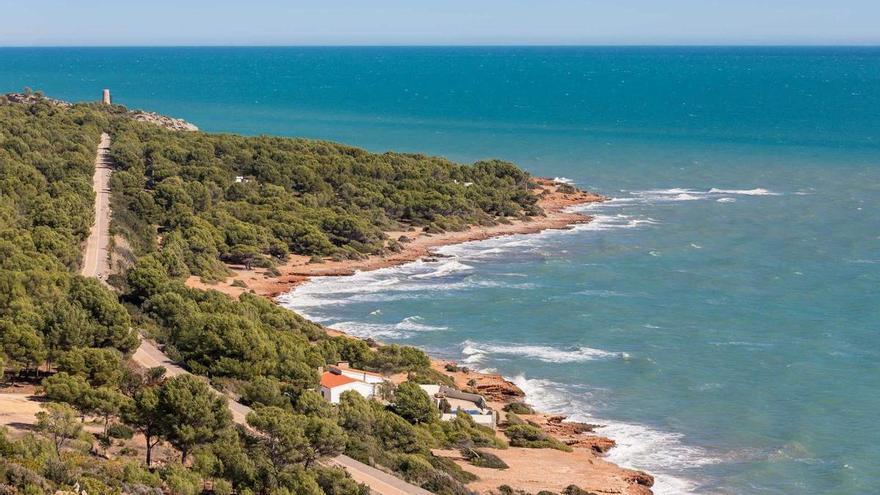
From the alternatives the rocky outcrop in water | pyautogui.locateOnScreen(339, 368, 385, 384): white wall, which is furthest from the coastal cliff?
the rocky outcrop in water

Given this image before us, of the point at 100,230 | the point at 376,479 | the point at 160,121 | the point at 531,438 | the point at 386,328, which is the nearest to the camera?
the point at 376,479

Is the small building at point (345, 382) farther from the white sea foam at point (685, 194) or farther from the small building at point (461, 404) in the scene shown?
the white sea foam at point (685, 194)

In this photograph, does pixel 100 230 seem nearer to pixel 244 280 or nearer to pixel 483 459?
pixel 244 280


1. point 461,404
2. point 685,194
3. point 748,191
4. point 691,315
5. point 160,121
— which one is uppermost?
point 160,121

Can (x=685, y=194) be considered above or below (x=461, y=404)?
above

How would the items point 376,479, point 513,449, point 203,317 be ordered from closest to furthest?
1. point 376,479
2. point 513,449
3. point 203,317

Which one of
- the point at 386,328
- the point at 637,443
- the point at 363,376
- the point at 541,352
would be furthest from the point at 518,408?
the point at 386,328

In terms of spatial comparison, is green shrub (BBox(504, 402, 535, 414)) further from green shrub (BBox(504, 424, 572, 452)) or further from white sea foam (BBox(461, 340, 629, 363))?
white sea foam (BBox(461, 340, 629, 363))
